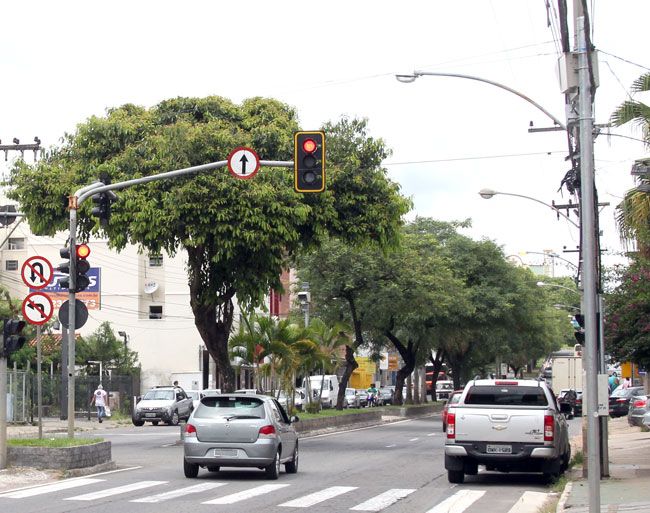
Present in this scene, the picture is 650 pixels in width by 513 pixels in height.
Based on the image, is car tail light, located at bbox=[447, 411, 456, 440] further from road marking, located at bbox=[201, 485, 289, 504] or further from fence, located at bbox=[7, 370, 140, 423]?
fence, located at bbox=[7, 370, 140, 423]

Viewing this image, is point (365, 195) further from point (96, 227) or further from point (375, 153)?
point (96, 227)

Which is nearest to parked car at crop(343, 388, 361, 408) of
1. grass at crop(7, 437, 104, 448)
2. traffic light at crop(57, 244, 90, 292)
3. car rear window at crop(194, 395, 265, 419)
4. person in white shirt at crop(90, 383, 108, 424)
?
person in white shirt at crop(90, 383, 108, 424)

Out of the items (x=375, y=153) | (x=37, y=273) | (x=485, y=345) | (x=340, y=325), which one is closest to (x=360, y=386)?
(x=485, y=345)

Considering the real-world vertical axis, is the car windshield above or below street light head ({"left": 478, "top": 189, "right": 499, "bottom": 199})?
below

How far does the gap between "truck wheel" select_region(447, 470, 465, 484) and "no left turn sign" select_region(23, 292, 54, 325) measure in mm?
8220

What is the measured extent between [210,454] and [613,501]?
7.37 meters

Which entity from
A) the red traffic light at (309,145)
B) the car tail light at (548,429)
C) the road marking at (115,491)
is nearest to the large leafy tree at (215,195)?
the red traffic light at (309,145)

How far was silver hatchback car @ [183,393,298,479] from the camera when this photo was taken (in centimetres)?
1988

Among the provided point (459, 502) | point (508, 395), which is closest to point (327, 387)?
point (508, 395)

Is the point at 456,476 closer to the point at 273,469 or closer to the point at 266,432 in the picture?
the point at 273,469

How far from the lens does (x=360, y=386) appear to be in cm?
10294

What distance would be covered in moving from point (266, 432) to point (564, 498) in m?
5.67

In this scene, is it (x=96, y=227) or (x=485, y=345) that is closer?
(x=96, y=227)

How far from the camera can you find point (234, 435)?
19.8m
